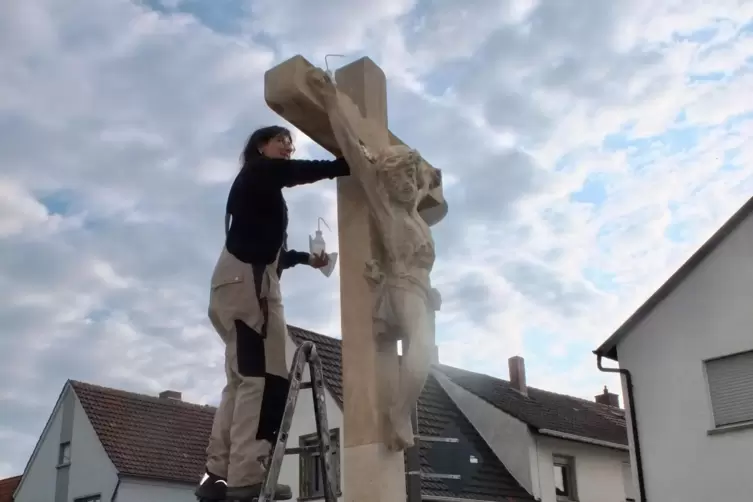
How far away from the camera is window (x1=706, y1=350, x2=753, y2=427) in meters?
12.9

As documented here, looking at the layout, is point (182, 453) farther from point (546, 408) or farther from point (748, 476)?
point (748, 476)

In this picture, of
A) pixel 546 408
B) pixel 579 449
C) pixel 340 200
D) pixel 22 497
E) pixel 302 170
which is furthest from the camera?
pixel 22 497

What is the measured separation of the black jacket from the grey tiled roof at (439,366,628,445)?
16.2 meters

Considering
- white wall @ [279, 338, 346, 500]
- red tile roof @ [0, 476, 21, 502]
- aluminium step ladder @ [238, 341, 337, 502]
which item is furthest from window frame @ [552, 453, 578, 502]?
aluminium step ladder @ [238, 341, 337, 502]

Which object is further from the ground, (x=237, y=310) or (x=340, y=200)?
(x=340, y=200)

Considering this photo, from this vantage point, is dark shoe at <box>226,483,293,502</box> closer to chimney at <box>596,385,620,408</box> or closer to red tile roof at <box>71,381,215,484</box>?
red tile roof at <box>71,381,215,484</box>

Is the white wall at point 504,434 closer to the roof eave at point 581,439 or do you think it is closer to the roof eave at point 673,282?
the roof eave at point 581,439

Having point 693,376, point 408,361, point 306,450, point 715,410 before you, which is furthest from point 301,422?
point 408,361

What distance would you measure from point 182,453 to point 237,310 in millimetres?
20590

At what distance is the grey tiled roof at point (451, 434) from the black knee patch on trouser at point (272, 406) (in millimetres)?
10624

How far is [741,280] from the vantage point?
1310 centimetres

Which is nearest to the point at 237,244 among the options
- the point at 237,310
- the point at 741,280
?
the point at 237,310

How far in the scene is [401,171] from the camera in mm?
3510

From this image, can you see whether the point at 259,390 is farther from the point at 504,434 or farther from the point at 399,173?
the point at 504,434
